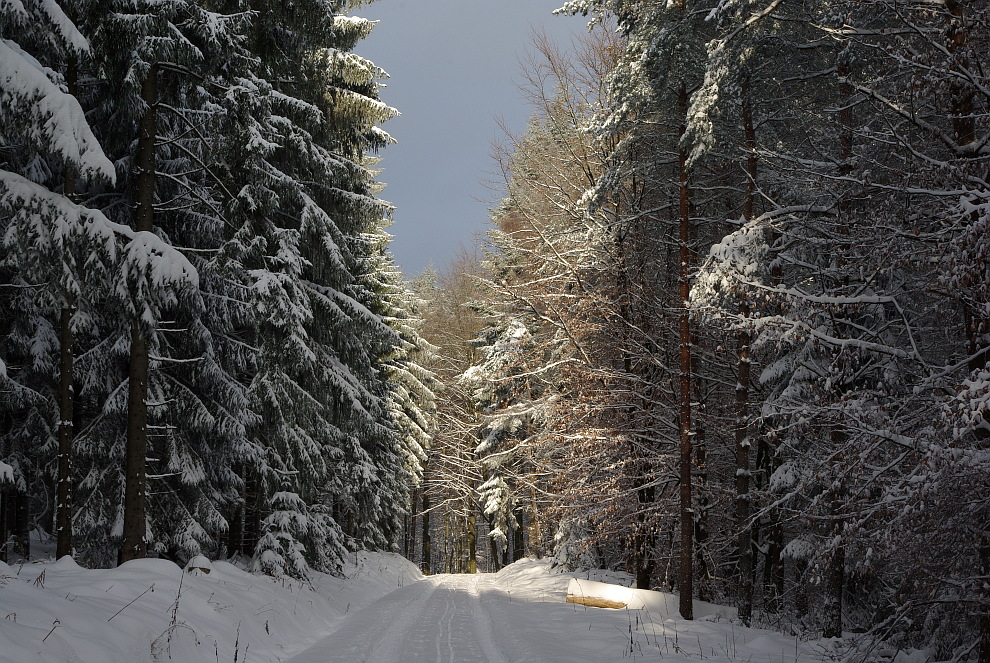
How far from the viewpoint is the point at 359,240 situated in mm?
19500

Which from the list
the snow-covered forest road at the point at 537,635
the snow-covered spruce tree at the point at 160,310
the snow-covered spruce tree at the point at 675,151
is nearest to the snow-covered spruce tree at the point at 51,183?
the snow-covered spruce tree at the point at 160,310

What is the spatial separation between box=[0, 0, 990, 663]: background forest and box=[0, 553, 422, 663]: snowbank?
4.51 ft

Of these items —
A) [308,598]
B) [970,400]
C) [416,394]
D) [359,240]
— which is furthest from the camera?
[416,394]

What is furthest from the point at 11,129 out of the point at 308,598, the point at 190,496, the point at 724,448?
the point at 724,448

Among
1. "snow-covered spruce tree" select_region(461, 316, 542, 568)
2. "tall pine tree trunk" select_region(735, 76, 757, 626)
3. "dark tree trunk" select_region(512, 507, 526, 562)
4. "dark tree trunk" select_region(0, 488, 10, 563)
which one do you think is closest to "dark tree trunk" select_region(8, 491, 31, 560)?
"dark tree trunk" select_region(0, 488, 10, 563)

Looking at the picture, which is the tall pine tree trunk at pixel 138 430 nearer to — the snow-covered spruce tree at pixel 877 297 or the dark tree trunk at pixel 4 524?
the dark tree trunk at pixel 4 524

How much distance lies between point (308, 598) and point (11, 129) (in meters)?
10.1

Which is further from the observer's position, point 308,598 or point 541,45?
point 541,45

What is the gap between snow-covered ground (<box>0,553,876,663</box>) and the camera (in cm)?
625

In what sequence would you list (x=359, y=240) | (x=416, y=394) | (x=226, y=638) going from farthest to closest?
(x=416, y=394) < (x=359, y=240) < (x=226, y=638)

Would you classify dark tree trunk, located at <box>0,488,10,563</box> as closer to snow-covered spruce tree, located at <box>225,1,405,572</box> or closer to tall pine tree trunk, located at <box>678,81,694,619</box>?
snow-covered spruce tree, located at <box>225,1,405,572</box>

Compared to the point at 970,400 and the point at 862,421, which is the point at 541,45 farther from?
the point at 970,400

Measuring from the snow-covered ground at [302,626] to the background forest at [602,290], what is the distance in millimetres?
1295

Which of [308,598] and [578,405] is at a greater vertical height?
[578,405]
